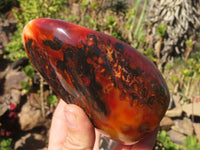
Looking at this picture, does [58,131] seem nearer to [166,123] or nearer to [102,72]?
[102,72]

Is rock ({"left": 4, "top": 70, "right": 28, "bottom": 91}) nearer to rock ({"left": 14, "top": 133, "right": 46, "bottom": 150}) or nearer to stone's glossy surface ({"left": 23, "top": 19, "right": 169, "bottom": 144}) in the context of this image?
rock ({"left": 14, "top": 133, "right": 46, "bottom": 150})

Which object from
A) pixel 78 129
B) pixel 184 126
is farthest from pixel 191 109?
pixel 78 129

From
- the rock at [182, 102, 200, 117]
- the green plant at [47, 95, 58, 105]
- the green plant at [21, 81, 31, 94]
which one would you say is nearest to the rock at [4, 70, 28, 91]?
the green plant at [21, 81, 31, 94]

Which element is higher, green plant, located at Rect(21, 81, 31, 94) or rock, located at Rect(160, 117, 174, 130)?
green plant, located at Rect(21, 81, 31, 94)

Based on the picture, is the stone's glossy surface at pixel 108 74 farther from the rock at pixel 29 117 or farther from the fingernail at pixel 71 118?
the rock at pixel 29 117

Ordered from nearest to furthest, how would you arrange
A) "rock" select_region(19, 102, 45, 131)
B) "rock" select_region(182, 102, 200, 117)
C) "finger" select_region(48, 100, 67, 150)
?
"finger" select_region(48, 100, 67, 150) → "rock" select_region(19, 102, 45, 131) → "rock" select_region(182, 102, 200, 117)
